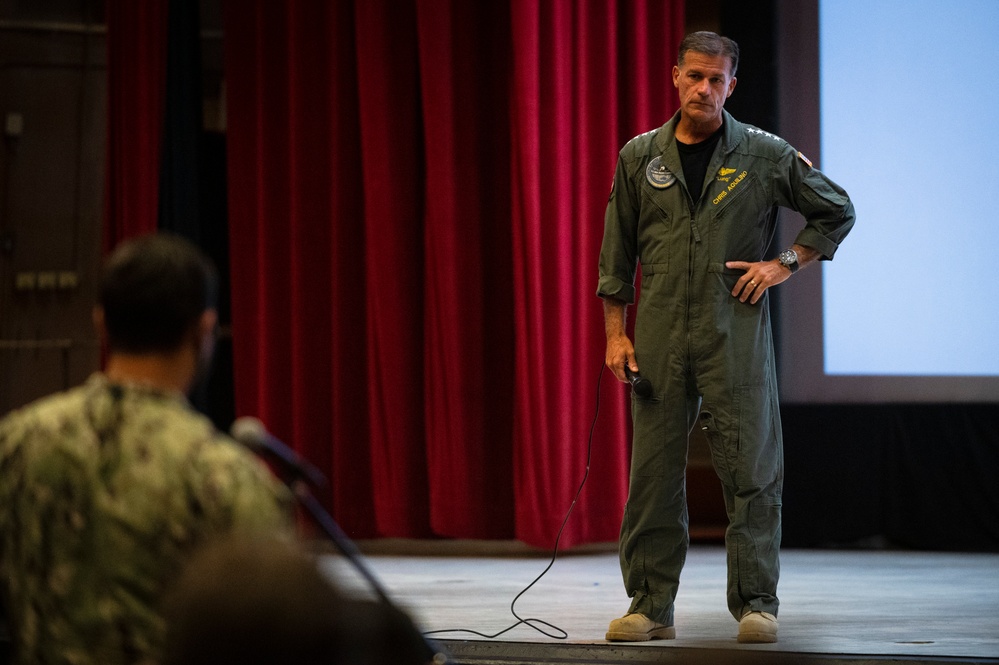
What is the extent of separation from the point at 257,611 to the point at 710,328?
207cm

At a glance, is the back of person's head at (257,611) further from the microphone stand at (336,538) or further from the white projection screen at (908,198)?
the white projection screen at (908,198)

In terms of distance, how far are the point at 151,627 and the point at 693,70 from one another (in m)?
1.97

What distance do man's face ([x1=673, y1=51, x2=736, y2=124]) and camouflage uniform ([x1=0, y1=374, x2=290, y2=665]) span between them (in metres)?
1.82

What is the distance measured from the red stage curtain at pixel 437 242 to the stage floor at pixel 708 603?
327 mm

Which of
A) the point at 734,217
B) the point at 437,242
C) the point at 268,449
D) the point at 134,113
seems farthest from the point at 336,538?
the point at 134,113

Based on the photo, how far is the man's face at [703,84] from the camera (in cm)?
267

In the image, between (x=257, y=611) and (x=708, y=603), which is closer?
(x=257, y=611)

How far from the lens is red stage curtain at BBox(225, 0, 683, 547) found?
14.4 ft

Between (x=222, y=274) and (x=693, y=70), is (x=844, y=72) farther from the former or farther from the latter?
(x=222, y=274)

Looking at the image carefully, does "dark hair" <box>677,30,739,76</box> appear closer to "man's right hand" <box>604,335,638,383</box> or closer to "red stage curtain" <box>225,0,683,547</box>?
"man's right hand" <box>604,335,638,383</box>

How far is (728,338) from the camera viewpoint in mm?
2688

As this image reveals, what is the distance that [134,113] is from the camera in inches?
192

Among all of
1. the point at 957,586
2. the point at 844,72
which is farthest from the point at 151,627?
the point at 844,72

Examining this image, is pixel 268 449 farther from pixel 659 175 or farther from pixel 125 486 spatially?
pixel 659 175
